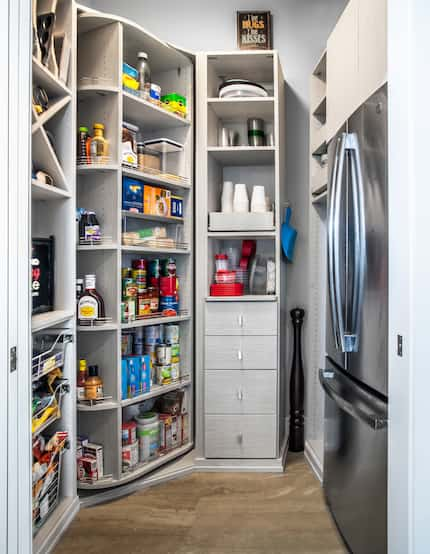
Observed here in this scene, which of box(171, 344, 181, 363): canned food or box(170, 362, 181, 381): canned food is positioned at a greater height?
box(171, 344, 181, 363): canned food

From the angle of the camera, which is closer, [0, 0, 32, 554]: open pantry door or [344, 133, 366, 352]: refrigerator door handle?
[0, 0, 32, 554]: open pantry door

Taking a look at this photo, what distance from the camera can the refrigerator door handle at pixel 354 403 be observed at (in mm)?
1595

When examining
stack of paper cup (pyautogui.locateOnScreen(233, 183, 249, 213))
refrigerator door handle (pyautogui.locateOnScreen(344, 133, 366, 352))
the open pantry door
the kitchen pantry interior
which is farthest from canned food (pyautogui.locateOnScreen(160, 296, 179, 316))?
the open pantry door

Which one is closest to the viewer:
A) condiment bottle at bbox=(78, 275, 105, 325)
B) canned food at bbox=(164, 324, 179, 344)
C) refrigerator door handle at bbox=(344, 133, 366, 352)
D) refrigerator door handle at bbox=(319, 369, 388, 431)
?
refrigerator door handle at bbox=(319, 369, 388, 431)

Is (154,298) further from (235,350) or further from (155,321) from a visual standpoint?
(235,350)

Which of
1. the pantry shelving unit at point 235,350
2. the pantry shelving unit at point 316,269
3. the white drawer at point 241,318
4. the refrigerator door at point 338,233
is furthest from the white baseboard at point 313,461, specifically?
the refrigerator door at point 338,233

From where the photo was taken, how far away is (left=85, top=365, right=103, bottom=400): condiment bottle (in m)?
2.43

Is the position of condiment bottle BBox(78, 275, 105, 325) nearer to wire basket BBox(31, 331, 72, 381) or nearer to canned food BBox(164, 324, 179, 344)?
wire basket BBox(31, 331, 72, 381)

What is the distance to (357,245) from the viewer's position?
1.79 metres

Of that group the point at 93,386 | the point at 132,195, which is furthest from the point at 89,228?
the point at 93,386

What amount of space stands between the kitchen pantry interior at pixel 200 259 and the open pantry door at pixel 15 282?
3 centimetres

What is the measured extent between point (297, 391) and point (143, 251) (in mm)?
1292

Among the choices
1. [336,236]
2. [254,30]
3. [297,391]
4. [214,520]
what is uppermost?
[254,30]

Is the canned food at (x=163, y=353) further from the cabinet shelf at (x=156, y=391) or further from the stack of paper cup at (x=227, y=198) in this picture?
the stack of paper cup at (x=227, y=198)
